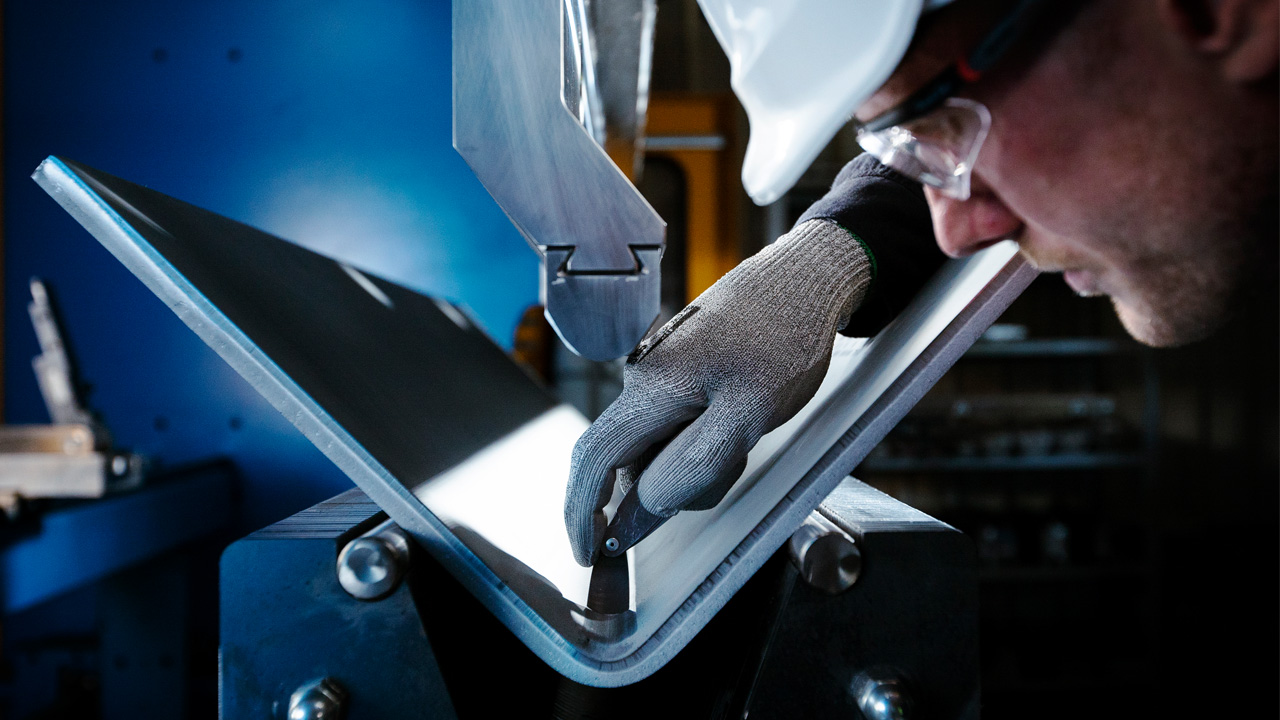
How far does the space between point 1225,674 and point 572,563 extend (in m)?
3.95

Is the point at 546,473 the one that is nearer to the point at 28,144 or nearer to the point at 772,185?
the point at 772,185

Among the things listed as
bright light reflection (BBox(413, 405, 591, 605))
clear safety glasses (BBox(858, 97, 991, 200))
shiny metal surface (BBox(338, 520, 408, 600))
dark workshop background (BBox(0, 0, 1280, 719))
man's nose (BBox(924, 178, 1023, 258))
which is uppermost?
clear safety glasses (BBox(858, 97, 991, 200))

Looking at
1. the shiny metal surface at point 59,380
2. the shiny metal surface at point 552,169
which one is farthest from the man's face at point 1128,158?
the shiny metal surface at point 59,380

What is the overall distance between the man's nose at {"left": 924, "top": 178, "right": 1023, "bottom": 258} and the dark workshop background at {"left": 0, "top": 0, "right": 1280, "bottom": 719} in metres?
1.80

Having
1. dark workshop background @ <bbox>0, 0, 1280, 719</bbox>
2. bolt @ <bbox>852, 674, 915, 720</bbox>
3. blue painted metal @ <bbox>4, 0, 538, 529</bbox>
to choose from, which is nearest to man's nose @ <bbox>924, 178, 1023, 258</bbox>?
bolt @ <bbox>852, 674, 915, 720</bbox>

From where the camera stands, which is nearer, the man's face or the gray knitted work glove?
the man's face

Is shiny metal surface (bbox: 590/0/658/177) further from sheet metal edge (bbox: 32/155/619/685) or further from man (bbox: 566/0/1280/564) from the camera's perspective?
sheet metal edge (bbox: 32/155/619/685)

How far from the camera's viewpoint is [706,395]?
0.54 m

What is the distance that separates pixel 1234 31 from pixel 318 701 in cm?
56

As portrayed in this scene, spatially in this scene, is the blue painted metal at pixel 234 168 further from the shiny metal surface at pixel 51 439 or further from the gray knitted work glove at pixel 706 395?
the gray knitted work glove at pixel 706 395

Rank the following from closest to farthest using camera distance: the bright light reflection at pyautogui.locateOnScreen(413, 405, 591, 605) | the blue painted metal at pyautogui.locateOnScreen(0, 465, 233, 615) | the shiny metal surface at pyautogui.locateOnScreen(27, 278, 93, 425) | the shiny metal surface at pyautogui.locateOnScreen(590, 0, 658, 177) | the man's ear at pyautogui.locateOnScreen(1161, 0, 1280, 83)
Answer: the man's ear at pyautogui.locateOnScreen(1161, 0, 1280, 83) < the bright light reflection at pyautogui.locateOnScreen(413, 405, 591, 605) < the shiny metal surface at pyautogui.locateOnScreen(590, 0, 658, 177) < the blue painted metal at pyautogui.locateOnScreen(0, 465, 233, 615) < the shiny metal surface at pyautogui.locateOnScreen(27, 278, 93, 425)

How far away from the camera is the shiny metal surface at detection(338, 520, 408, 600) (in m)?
0.42

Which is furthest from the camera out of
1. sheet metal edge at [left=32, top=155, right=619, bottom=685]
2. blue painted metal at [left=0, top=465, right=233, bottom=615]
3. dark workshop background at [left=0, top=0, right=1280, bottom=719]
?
dark workshop background at [left=0, top=0, right=1280, bottom=719]

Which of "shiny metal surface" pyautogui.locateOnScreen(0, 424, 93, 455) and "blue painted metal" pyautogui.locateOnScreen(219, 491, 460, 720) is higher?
"blue painted metal" pyautogui.locateOnScreen(219, 491, 460, 720)
